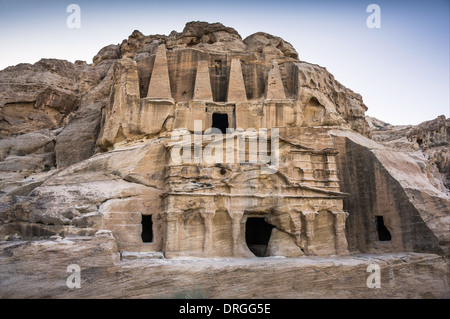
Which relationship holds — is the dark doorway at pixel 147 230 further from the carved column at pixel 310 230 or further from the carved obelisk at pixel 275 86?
the carved obelisk at pixel 275 86

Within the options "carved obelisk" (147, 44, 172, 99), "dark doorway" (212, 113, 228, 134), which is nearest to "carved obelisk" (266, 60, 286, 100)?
"dark doorway" (212, 113, 228, 134)

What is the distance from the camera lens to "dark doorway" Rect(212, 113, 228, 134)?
1226 inches

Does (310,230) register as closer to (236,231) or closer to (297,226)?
(297,226)

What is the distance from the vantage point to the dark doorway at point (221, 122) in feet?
→ 102

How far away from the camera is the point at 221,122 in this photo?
31297mm

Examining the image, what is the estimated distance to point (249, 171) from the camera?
21.8m

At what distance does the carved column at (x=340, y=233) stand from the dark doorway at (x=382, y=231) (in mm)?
2781

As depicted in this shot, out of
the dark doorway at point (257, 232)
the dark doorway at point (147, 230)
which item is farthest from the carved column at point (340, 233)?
the dark doorway at point (147, 230)

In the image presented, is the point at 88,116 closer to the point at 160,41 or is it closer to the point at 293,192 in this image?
the point at 160,41

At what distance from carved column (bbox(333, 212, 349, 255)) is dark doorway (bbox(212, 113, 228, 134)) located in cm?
1217

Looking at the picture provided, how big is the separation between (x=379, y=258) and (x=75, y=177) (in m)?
17.3

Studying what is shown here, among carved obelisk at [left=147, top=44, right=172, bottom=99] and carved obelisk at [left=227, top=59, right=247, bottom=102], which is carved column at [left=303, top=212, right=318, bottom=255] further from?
carved obelisk at [left=147, top=44, right=172, bottom=99]

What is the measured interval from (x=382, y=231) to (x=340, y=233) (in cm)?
380
